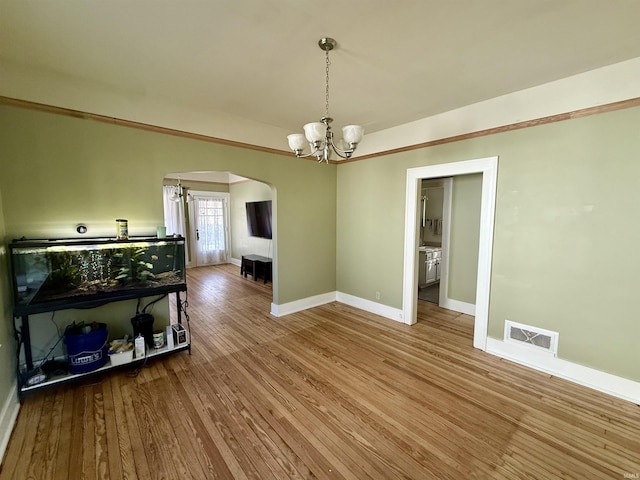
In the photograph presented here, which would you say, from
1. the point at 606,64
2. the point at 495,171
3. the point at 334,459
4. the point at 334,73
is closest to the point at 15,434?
the point at 334,459

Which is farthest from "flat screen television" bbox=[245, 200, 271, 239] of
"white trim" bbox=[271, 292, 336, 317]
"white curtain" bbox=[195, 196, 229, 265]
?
"white trim" bbox=[271, 292, 336, 317]

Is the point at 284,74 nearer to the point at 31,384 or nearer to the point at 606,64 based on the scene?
the point at 606,64

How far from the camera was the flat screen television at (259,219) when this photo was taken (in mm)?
6324

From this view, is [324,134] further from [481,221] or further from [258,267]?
[258,267]

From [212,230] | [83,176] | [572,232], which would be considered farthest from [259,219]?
[572,232]

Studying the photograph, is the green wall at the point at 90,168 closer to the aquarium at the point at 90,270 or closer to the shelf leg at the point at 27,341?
the aquarium at the point at 90,270

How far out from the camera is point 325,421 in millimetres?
2020

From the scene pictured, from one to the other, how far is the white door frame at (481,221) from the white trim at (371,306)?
0.49 m

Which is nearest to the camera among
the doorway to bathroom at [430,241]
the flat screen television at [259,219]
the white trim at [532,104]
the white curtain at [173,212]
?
the white trim at [532,104]

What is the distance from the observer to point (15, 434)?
73.4 inches

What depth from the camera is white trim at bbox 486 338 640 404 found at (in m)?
2.26

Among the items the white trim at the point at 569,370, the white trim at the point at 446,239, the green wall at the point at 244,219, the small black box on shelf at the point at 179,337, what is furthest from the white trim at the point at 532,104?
the green wall at the point at 244,219

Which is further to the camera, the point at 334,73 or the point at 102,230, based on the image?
the point at 102,230

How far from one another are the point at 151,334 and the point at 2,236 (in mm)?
1502
